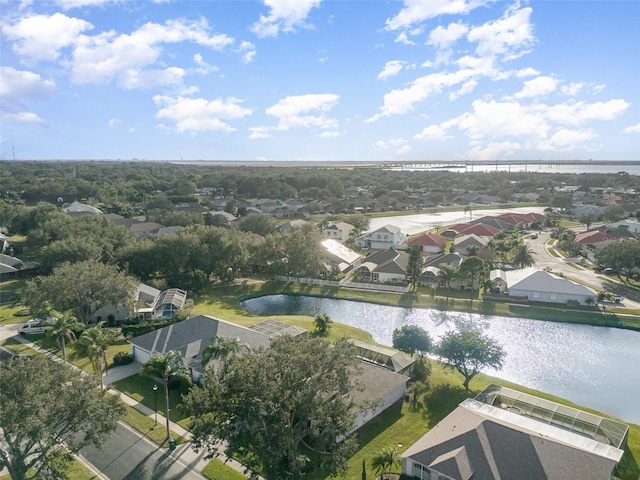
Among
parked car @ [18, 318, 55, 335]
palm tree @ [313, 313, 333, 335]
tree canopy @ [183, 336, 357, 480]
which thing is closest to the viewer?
tree canopy @ [183, 336, 357, 480]

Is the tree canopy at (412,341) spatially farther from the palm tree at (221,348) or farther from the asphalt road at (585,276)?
the asphalt road at (585,276)

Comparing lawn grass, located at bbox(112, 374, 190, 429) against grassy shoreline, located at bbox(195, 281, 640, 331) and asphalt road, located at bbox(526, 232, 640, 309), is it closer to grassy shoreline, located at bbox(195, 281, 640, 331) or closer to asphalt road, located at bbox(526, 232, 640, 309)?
grassy shoreline, located at bbox(195, 281, 640, 331)

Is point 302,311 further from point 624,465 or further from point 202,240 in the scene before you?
point 624,465

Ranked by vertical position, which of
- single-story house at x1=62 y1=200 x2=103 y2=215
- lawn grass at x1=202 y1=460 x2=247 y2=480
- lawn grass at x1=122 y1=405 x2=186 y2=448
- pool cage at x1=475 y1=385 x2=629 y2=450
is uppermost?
single-story house at x1=62 y1=200 x2=103 y2=215

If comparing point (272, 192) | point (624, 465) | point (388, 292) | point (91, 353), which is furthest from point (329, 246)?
point (272, 192)

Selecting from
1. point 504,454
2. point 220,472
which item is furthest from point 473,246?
point 220,472

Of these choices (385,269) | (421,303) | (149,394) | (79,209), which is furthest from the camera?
(79,209)

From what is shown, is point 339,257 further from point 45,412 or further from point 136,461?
point 45,412

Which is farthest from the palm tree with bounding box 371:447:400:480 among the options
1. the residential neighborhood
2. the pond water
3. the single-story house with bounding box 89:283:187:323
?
the single-story house with bounding box 89:283:187:323
